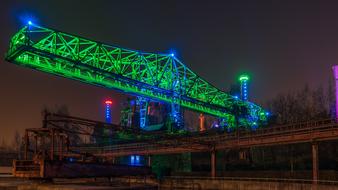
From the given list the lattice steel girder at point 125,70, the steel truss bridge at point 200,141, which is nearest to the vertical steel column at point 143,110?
the lattice steel girder at point 125,70

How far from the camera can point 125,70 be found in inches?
3169

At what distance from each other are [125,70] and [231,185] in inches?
1524

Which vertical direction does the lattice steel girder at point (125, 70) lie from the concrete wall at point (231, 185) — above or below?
above

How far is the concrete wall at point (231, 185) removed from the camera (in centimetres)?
3877

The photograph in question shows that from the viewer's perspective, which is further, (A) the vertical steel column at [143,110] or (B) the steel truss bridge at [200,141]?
(A) the vertical steel column at [143,110]

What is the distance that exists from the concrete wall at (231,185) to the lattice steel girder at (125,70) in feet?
82.9

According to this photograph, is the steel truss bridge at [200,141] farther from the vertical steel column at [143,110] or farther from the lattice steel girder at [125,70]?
the vertical steel column at [143,110]

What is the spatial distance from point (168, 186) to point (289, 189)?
54.5ft

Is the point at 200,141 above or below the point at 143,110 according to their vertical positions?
below

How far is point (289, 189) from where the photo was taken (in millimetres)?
40062

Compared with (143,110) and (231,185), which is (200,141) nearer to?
(231,185)

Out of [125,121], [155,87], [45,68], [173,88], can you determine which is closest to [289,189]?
[45,68]

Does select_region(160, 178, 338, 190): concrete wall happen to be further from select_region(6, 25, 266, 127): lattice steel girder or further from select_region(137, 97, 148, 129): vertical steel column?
select_region(137, 97, 148, 129): vertical steel column

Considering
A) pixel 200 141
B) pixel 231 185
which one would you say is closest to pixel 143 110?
pixel 200 141
